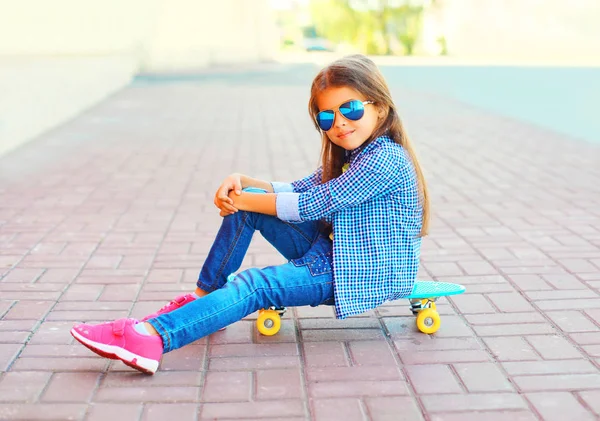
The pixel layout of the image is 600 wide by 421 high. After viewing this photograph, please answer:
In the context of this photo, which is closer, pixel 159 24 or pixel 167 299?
pixel 167 299

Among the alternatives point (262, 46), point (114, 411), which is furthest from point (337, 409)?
point (262, 46)

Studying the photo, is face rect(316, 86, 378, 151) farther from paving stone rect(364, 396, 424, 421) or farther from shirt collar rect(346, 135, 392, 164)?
paving stone rect(364, 396, 424, 421)

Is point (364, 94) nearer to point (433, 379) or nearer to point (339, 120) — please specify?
point (339, 120)

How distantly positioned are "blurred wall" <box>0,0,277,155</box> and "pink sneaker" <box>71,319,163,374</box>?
16.3 ft

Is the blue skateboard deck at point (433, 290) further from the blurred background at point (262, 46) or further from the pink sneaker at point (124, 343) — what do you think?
the blurred background at point (262, 46)

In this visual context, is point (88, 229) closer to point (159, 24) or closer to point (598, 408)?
point (598, 408)

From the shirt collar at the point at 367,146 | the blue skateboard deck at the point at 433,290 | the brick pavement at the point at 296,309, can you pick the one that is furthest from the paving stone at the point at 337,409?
the shirt collar at the point at 367,146

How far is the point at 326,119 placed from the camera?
259 centimetres

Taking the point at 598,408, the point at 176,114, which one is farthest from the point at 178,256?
the point at 176,114

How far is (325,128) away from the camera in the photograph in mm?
2613

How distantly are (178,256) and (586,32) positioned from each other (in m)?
22.5

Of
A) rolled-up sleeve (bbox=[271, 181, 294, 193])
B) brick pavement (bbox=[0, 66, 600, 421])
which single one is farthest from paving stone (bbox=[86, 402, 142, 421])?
rolled-up sleeve (bbox=[271, 181, 294, 193])

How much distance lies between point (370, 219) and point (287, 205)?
1.01 feet

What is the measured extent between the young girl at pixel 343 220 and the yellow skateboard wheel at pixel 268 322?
184 millimetres
